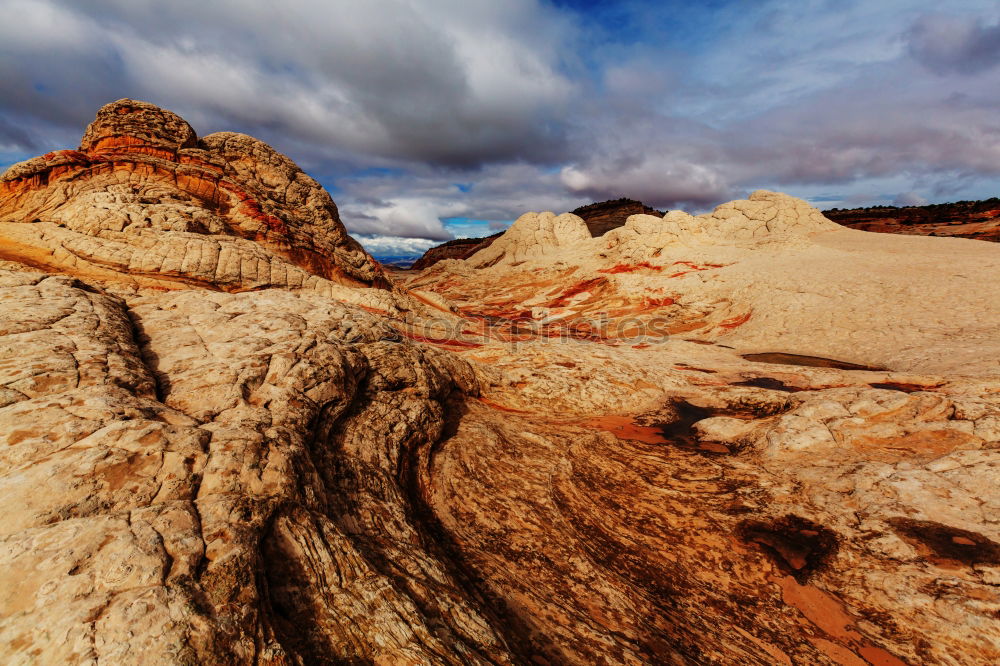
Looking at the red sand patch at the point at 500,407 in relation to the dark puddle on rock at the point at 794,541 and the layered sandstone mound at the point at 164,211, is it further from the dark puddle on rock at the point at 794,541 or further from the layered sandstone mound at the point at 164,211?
the layered sandstone mound at the point at 164,211

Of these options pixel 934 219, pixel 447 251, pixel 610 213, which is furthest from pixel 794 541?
pixel 610 213

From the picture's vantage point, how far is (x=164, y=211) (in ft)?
54.6

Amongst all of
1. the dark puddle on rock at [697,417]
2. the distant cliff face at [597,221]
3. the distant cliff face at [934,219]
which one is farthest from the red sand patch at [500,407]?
the distant cliff face at [597,221]

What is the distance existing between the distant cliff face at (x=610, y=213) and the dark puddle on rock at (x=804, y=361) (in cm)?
6988

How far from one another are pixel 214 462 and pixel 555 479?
5781 millimetres

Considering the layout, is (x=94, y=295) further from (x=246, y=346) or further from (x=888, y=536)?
(x=888, y=536)

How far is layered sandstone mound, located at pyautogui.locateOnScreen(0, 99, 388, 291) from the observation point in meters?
14.4

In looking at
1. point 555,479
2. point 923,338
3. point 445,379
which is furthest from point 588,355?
point 923,338

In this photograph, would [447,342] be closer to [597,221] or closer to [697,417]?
[697,417]

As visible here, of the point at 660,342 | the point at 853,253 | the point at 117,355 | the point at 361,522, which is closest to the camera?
the point at 361,522

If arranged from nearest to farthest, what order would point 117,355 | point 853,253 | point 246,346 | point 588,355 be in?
point 117,355 → point 246,346 → point 588,355 → point 853,253

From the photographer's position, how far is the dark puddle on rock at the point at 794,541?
6355 millimetres

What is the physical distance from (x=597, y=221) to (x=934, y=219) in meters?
54.7

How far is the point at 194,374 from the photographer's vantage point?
20.3 feet
